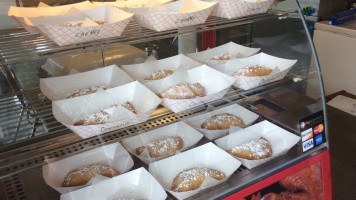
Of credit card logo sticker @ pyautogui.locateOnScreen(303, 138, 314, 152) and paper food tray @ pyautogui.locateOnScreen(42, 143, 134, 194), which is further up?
paper food tray @ pyautogui.locateOnScreen(42, 143, 134, 194)

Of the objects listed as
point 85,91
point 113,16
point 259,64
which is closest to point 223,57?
point 259,64

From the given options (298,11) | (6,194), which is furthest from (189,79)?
(6,194)

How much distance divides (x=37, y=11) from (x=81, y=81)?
0.35m

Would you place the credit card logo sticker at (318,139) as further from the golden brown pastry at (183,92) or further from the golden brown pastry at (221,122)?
the golden brown pastry at (183,92)

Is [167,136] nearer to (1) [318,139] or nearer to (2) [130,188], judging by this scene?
(2) [130,188]

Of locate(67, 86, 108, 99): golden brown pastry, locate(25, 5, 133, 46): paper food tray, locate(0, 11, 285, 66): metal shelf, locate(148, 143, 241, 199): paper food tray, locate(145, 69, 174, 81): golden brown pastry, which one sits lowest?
locate(148, 143, 241, 199): paper food tray

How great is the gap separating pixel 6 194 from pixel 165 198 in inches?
26.6

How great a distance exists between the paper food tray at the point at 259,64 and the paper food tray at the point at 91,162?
2.22 feet

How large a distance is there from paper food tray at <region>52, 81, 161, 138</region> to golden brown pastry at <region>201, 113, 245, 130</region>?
1.76 feet

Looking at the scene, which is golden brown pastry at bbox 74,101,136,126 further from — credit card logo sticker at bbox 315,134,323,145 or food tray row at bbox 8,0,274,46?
credit card logo sticker at bbox 315,134,323,145

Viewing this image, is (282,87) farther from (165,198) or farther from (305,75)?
(165,198)

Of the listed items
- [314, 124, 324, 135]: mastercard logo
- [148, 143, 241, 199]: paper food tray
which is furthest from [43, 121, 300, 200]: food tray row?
[314, 124, 324, 135]: mastercard logo

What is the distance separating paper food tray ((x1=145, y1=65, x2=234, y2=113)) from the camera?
1339mm

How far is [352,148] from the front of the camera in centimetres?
300
